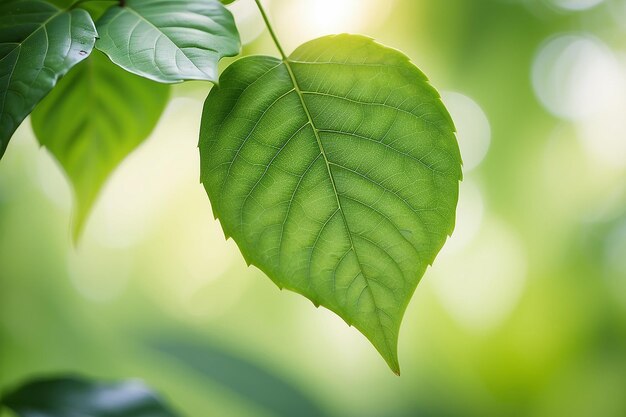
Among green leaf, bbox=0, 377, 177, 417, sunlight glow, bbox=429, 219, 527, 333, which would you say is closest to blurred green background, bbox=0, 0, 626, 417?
sunlight glow, bbox=429, 219, 527, 333

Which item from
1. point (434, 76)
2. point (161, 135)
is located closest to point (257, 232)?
point (161, 135)

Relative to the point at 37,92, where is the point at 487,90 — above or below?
above

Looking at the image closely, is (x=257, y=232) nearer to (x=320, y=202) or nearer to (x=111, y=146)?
(x=320, y=202)

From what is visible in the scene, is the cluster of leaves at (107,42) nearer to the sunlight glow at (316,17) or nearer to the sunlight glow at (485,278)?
the sunlight glow at (316,17)

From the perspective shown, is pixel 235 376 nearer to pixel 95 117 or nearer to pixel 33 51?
pixel 95 117

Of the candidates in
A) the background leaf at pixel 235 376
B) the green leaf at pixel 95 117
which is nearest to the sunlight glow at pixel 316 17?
the background leaf at pixel 235 376

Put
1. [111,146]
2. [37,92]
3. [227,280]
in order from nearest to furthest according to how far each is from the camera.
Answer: [37,92], [111,146], [227,280]

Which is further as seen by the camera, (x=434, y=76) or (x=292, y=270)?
(x=434, y=76)

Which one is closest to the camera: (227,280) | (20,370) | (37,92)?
(37,92)
